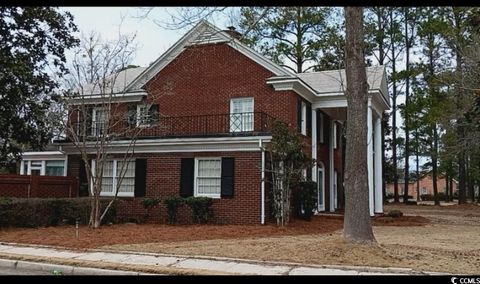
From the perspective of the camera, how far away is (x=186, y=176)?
60.1 ft

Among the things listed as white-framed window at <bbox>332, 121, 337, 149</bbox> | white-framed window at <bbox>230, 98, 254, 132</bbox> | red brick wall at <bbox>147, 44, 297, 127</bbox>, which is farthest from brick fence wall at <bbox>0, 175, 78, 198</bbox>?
white-framed window at <bbox>332, 121, 337, 149</bbox>

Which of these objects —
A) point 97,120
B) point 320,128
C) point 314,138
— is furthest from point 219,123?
point 320,128

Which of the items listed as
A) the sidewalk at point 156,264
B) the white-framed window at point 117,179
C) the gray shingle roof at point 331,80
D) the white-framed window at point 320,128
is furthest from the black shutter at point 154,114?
the sidewalk at point 156,264

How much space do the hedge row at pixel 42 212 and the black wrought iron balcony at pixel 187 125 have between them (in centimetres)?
345

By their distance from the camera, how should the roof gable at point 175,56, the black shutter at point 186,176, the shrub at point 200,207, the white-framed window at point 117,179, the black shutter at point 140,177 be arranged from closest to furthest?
the shrub at point 200,207
the black shutter at point 186,176
the black shutter at point 140,177
the white-framed window at point 117,179
the roof gable at point 175,56

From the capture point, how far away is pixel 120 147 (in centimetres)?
1939

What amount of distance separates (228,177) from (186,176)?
1.83 meters

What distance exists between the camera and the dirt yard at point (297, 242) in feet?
31.1

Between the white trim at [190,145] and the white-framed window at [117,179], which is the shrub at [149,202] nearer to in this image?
the white-framed window at [117,179]

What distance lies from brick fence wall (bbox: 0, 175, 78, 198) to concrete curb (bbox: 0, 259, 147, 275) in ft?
26.3

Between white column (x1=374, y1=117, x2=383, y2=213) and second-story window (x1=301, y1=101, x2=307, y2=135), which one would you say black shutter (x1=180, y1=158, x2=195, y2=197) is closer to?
second-story window (x1=301, y1=101, x2=307, y2=135)

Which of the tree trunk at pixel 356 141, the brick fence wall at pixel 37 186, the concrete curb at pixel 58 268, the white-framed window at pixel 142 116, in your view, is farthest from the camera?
the white-framed window at pixel 142 116
